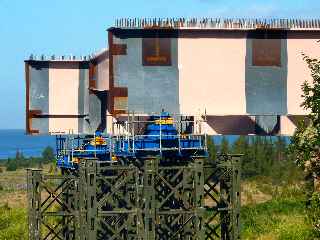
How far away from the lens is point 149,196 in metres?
30.5

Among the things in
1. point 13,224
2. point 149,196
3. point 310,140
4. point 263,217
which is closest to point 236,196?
point 149,196

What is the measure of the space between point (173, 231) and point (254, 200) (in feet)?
161

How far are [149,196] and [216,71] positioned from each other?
8173 millimetres

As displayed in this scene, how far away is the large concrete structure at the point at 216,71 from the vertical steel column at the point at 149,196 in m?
4.85

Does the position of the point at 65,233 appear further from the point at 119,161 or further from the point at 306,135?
the point at 306,135

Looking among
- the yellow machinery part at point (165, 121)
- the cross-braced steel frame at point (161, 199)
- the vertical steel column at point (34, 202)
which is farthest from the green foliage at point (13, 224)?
the yellow machinery part at point (165, 121)

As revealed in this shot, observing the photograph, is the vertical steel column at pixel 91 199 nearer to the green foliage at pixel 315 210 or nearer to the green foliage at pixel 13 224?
the green foliage at pixel 315 210

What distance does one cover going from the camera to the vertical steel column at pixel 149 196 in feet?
100

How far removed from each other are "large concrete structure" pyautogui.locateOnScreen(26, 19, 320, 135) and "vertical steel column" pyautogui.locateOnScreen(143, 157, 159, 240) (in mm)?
4855

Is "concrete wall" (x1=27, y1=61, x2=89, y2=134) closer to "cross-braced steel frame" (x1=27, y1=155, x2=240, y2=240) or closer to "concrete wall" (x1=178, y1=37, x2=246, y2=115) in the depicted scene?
"cross-braced steel frame" (x1=27, y1=155, x2=240, y2=240)

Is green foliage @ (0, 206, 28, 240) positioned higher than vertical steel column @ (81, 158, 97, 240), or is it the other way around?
vertical steel column @ (81, 158, 97, 240)

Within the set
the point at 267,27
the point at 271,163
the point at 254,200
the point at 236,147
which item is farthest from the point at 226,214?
the point at 236,147

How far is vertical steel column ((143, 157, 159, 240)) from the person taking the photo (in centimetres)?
3050

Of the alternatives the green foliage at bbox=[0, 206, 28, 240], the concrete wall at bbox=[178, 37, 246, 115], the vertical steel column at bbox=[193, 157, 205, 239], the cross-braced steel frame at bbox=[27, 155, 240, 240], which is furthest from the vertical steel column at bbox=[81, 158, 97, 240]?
the green foliage at bbox=[0, 206, 28, 240]
